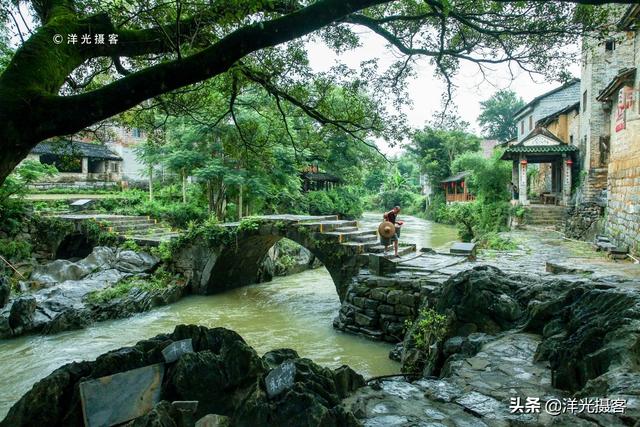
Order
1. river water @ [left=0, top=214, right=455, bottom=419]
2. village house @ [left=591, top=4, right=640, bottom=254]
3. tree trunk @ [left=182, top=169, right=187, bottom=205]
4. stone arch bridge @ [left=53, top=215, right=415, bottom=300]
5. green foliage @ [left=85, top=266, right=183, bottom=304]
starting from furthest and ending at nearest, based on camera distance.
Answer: tree trunk @ [left=182, top=169, right=187, bottom=205] < green foliage @ [left=85, top=266, right=183, bottom=304] < stone arch bridge @ [left=53, top=215, right=415, bottom=300] < village house @ [left=591, top=4, right=640, bottom=254] < river water @ [left=0, top=214, right=455, bottom=419]

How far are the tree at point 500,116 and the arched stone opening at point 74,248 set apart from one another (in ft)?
141

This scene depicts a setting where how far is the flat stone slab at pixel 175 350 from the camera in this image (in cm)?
412

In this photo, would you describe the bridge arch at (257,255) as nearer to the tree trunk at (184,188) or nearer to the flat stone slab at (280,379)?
the tree trunk at (184,188)

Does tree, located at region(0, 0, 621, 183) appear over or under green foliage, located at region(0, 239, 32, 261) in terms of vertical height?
over

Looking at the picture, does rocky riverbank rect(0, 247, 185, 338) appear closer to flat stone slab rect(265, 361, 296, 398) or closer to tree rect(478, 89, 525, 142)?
flat stone slab rect(265, 361, 296, 398)

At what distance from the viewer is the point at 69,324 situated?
10.9m

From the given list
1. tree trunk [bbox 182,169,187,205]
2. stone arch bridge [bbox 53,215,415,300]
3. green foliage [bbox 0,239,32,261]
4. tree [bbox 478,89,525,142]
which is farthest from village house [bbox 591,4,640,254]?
tree [bbox 478,89,525,142]

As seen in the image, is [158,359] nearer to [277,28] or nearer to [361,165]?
[277,28]

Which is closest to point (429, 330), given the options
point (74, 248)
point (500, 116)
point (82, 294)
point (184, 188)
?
point (82, 294)

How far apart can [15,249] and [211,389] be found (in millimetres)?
14620

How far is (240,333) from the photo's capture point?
10820 millimetres

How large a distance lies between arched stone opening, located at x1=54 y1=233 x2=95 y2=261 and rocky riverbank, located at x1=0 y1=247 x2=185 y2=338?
95.9 inches

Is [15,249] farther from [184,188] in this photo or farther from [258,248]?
[258,248]

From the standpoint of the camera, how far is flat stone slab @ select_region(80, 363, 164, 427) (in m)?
3.55
